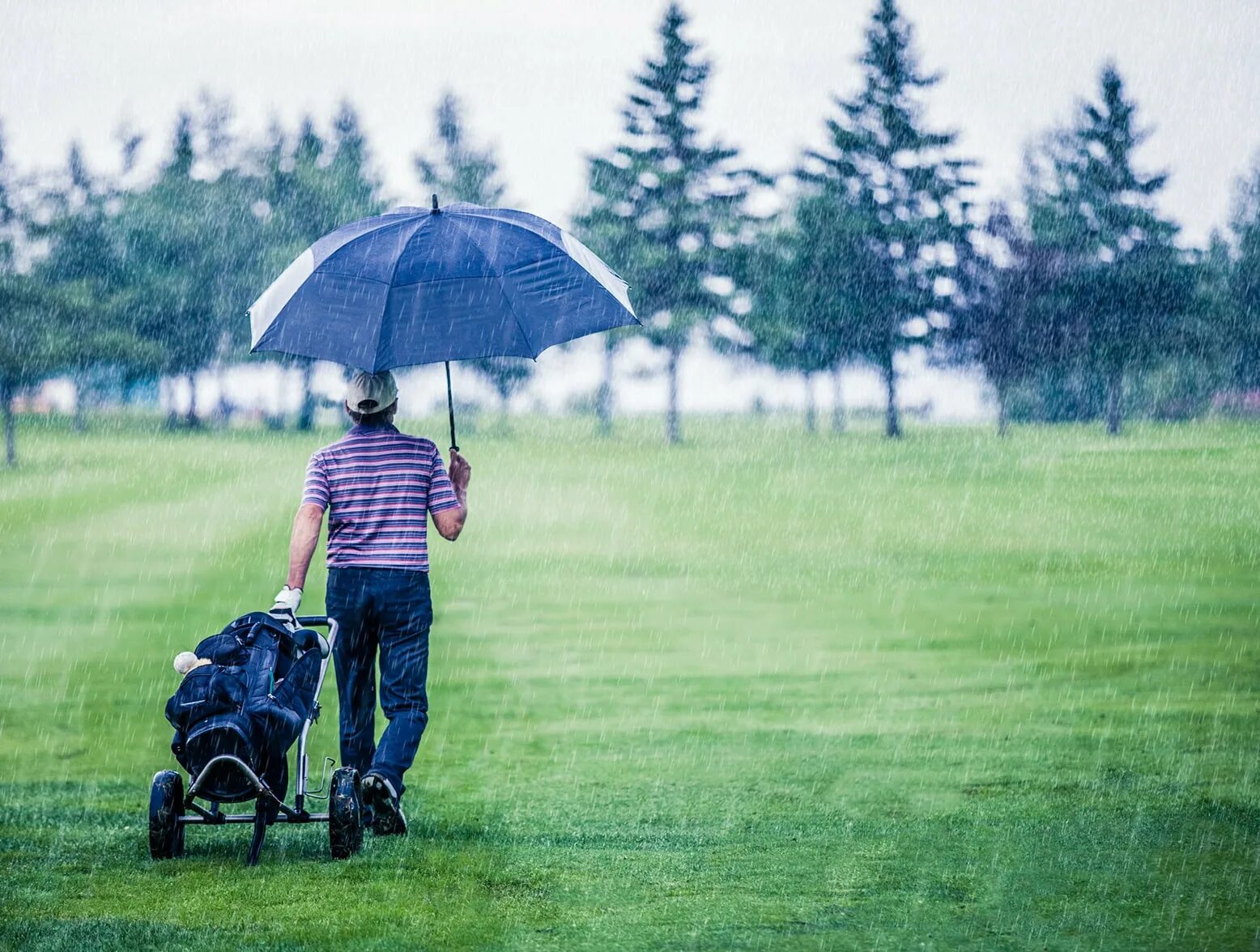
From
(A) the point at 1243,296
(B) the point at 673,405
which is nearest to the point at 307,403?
(B) the point at 673,405

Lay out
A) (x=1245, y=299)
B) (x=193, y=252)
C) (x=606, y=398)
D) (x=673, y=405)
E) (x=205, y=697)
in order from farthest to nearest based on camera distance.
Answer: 1. (x=193, y=252)
2. (x=606, y=398)
3. (x=673, y=405)
4. (x=1245, y=299)
5. (x=205, y=697)

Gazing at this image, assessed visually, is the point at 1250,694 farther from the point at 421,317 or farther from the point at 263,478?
the point at 263,478

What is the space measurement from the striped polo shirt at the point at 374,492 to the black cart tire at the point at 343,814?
0.79 metres

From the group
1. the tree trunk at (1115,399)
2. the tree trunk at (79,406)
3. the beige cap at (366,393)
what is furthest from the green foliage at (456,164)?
the beige cap at (366,393)

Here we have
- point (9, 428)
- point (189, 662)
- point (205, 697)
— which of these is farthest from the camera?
point (9, 428)

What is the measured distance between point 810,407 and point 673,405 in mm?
4401

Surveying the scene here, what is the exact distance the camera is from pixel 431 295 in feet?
20.1

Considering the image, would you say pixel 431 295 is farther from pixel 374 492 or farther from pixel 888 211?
pixel 888 211

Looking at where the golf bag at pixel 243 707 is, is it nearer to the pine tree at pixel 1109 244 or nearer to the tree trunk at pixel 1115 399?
the pine tree at pixel 1109 244

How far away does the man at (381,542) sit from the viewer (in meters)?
5.99

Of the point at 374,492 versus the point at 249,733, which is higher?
the point at 374,492

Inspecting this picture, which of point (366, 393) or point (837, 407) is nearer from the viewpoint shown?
point (366, 393)

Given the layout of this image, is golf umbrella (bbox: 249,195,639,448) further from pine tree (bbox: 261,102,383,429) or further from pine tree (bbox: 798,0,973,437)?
pine tree (bbox: 261,102,383,429)

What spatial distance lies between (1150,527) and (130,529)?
1646 cm
